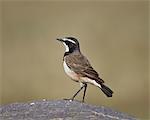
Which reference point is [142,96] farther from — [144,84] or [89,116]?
[89,116]

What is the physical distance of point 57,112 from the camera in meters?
14.1

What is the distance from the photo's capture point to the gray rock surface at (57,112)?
13.8 metres

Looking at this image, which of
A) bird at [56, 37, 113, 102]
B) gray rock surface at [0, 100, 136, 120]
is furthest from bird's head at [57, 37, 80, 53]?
gray rock surface at [0, 100, 136, 120]

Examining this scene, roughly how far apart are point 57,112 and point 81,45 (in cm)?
1377

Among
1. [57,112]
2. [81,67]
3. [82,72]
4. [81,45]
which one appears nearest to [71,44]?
[81,67]

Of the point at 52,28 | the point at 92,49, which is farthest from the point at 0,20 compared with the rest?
the point at 92,49

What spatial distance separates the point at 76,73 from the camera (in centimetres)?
1577

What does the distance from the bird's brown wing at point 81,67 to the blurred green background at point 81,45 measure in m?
9.36

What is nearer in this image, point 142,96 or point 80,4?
point 142,96

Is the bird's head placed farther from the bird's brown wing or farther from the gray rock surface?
the gray rock surface

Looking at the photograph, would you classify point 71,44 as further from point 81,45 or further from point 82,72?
point 81,45

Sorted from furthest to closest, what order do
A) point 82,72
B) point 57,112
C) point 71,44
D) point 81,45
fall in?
1. point 81,45
2. point 71,44
3. point 82,72
4. point 57,112

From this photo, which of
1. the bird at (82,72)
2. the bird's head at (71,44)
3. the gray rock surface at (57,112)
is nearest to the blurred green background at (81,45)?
the bird's head at (71,44)

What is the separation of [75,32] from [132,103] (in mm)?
3274
